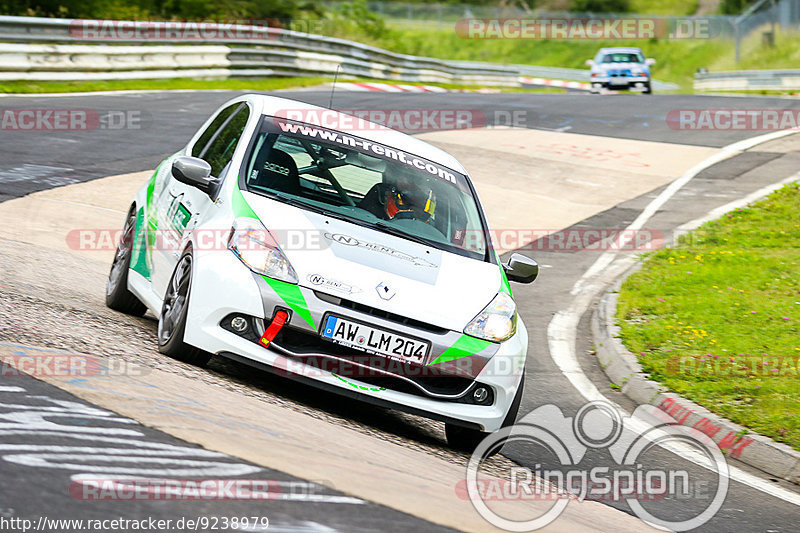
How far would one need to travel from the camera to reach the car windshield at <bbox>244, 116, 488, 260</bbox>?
6.58 meters

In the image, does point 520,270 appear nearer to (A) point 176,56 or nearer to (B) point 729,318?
(B) point 729,318

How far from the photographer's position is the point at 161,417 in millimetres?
4695

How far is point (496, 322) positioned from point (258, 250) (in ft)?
4.63

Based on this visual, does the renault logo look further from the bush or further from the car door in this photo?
the bush

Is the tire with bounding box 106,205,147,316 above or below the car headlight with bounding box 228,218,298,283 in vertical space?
below

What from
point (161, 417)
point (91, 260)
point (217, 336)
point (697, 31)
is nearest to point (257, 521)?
point (161, 417)

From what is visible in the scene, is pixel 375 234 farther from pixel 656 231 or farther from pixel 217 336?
pixel 656 231

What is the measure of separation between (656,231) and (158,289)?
902 centimetres

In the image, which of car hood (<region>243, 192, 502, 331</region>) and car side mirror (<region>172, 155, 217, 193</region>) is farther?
car side mirror (<region>172, 155, 217, 193</region>)
